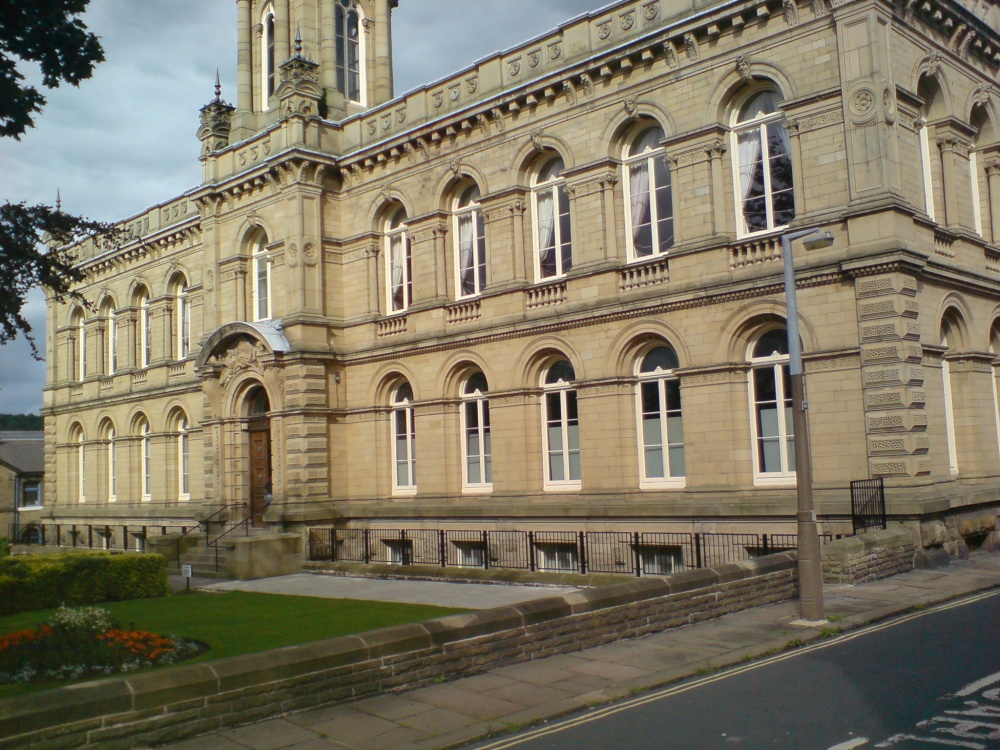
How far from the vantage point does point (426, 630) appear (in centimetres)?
1083

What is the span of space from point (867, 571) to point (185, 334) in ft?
86.8

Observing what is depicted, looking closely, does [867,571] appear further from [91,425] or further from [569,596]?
[91,425]

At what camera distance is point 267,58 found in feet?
109

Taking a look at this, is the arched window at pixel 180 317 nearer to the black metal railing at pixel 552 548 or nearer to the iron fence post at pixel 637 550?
the black metal railing at pixel 552 548

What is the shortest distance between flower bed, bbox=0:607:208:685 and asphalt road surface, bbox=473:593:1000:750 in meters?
4.82

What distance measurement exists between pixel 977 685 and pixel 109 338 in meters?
36.9

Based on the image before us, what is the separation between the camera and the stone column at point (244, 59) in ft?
109

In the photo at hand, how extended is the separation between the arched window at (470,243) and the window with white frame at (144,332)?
635 inches

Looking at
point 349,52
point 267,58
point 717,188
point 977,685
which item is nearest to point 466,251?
point 717,188

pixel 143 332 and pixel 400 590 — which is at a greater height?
pixel 143 332

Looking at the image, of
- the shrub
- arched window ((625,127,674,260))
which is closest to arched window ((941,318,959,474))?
arched window ((625,127,674,260))

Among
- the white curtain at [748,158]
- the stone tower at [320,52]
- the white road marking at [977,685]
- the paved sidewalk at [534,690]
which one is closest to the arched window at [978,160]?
the white curtain at [748,158]

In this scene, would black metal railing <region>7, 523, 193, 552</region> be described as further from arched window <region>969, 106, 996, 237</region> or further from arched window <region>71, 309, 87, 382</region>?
arched window <region>969, 106, 996, 237</region>

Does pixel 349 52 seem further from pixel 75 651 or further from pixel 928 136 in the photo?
pixel 75 651
